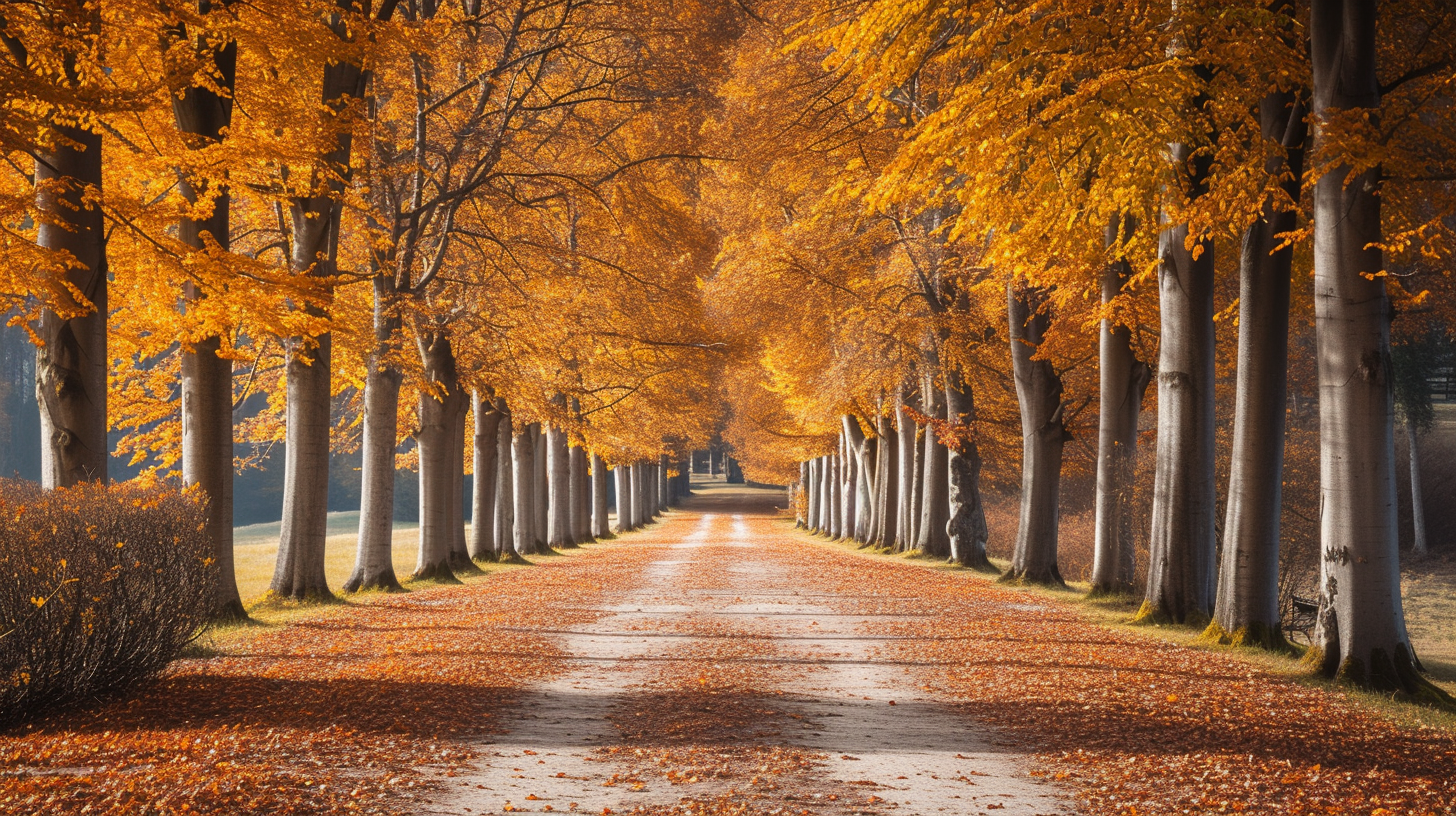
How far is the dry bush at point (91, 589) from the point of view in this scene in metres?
6.27

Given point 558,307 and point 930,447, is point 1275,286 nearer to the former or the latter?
point 558,307

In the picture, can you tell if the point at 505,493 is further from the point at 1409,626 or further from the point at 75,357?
the point at 1409,626

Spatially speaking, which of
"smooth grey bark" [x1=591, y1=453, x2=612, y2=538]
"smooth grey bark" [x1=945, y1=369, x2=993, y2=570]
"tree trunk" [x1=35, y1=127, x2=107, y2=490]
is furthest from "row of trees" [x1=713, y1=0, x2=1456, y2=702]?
"smooth grey bark" [x1=591, y1=453, x2=612, y2=538]

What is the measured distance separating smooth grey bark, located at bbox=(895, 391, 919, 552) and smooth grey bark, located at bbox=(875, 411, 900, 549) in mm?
1815

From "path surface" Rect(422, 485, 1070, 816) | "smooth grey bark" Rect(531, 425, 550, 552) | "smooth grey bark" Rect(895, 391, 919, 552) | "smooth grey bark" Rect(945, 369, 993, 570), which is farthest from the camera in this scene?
"smooth grey bark" Rect(531, 425, 550, 552)

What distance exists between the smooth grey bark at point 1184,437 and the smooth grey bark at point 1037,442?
6.10 meters

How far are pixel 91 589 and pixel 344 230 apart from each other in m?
11.8

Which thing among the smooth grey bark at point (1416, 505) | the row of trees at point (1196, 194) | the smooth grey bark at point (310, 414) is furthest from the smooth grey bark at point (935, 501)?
the smooth grey bark at point (1416, 505)

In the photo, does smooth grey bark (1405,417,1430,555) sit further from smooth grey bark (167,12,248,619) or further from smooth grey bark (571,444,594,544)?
smooth grey bark (167,12,248,619)

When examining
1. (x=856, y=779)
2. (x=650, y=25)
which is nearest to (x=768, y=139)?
(x=650, y=25)

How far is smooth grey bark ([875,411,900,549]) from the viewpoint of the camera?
31.1 m

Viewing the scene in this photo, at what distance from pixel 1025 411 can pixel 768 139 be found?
7.30m

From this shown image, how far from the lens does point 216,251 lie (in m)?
9.05

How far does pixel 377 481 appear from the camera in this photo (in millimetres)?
16469
